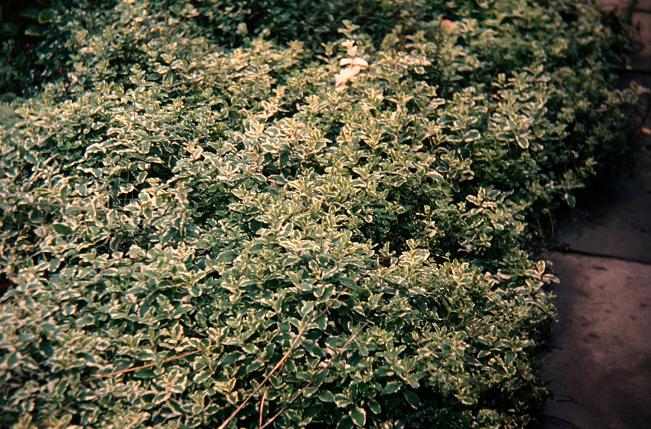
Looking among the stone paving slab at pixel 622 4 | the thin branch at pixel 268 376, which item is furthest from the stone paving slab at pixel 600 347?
the stone paving slab at pixel 622 4

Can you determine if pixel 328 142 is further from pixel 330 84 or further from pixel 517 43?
pixel 517 43

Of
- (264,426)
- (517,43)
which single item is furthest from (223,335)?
(517,43)

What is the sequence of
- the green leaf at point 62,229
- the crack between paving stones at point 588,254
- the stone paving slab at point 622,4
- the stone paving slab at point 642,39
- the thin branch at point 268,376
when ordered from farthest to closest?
the stone paving slab at point 622,4 → the stone paving slab at point 642,39 → the crack between paving stones at point 588,254 → the green leaf at point 62,229 → the thin branch at point 268,376

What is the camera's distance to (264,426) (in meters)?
2.41

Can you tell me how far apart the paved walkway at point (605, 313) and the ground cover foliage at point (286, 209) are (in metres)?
0.20

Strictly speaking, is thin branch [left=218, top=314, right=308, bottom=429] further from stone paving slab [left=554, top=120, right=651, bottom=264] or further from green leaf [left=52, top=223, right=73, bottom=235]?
stone paving slab [left=554, top=120, right=651, bottom=264]

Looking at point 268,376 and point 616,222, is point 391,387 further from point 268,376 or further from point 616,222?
point 616,222

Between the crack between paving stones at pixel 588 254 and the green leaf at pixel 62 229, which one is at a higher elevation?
the green leaf at pixel 62 229

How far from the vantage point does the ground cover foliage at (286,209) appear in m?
2.46

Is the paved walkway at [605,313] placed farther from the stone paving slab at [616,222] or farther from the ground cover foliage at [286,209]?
the ground cover foliage at [286,209]

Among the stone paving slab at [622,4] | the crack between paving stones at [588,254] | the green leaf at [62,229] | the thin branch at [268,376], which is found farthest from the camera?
the stone paving slab at [622,4]

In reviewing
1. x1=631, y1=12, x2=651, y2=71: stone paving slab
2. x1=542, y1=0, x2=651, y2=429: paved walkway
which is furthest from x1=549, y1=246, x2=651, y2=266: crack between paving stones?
x1=631, y1=12, x2=651, y2=71: stone paving slab

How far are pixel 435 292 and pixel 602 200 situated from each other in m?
1.67

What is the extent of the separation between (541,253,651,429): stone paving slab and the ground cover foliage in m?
0.20
